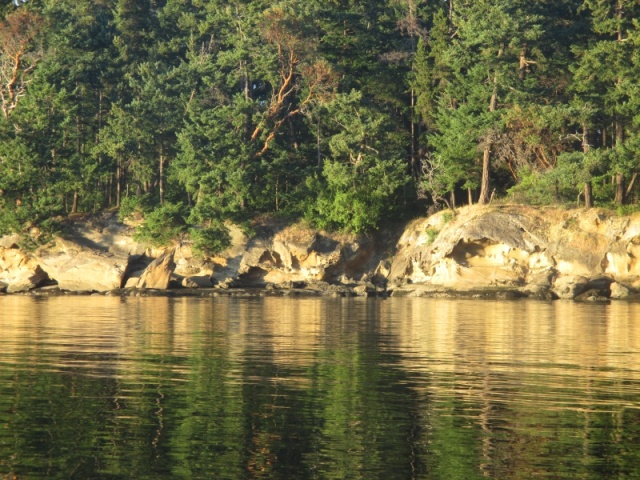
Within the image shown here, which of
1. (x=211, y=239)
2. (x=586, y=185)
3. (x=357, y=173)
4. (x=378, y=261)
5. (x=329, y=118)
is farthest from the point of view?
(x=329, y=118)

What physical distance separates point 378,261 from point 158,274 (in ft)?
46.6

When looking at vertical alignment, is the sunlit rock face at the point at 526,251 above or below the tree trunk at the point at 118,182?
below

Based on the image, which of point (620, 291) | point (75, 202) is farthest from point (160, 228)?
point (620, 291)

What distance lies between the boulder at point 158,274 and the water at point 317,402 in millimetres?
27042

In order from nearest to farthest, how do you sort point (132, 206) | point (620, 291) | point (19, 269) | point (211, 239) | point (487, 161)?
1. point (620, 291)
2. point (487, 161)
3. point (211, 239)
4. point (19, 269)
5. point (132, 206)

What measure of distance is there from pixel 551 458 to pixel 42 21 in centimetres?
5893

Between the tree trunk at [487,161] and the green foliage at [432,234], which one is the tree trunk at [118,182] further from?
Answer: the tree trunk at [487,161]

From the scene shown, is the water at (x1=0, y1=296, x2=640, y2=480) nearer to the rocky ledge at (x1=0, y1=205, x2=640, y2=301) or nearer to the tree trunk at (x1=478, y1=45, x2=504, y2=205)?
the rocky ledge at (x1=0, y1=205, x2=640, y2=301)

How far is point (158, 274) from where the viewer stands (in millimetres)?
58531

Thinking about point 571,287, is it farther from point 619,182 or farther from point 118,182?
point 118,182

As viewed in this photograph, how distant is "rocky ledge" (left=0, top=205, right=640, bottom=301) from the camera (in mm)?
55156

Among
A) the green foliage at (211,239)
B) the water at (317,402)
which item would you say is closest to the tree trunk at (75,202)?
the green foliage at (211,239)

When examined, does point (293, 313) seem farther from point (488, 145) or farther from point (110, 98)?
point (110, 98)

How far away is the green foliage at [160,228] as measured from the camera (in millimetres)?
62781
